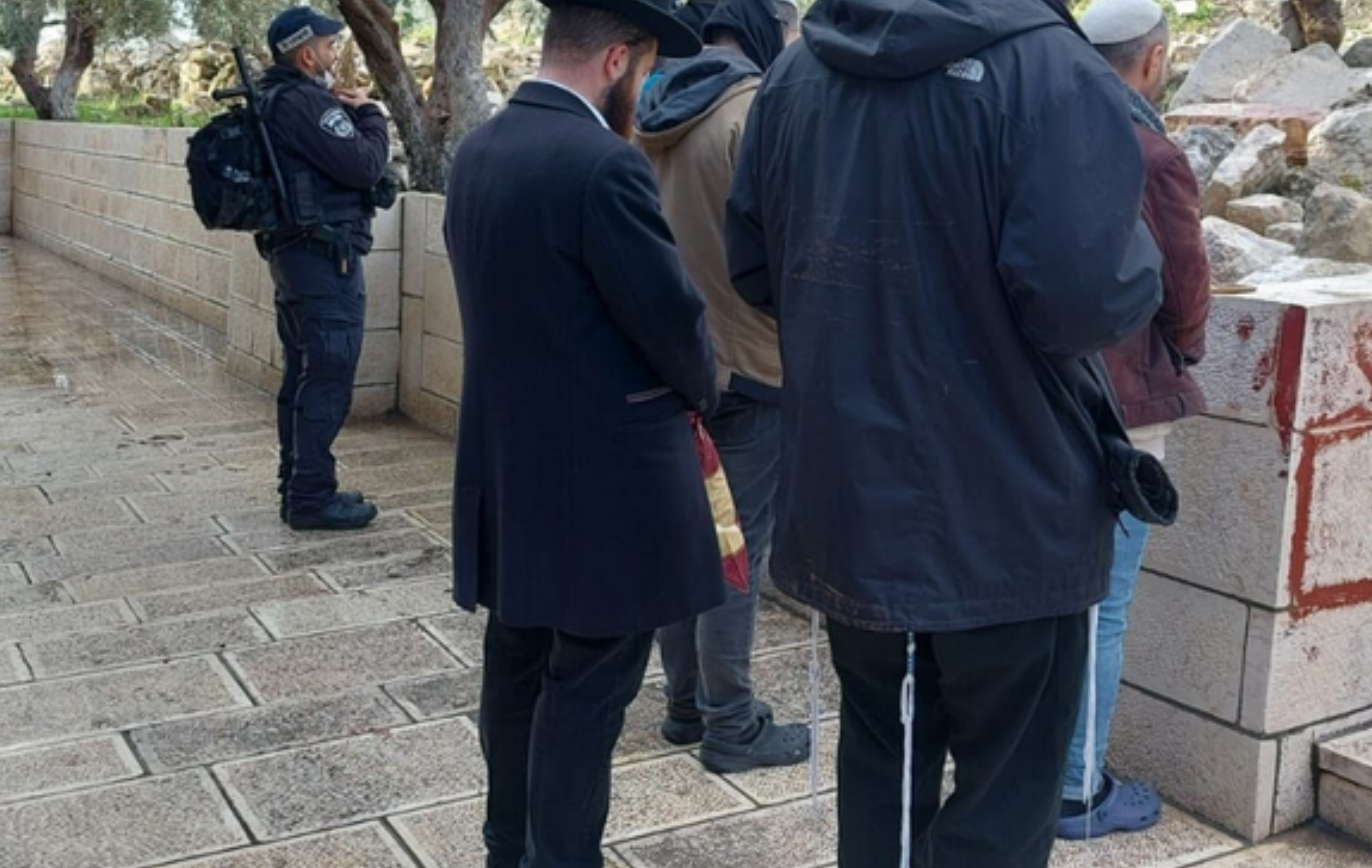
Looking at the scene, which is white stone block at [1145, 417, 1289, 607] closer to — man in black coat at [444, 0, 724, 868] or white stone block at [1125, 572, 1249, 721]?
white stone block at [1125, 572, 1249, 721]

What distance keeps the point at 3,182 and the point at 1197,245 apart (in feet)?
62.0

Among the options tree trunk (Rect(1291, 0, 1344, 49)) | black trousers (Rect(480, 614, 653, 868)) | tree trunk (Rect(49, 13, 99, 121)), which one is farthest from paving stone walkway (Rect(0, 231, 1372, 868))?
tree trunk (Rect(49, 13, 99, 121))

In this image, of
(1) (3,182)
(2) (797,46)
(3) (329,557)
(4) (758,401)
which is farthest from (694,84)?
(1) (3,182)

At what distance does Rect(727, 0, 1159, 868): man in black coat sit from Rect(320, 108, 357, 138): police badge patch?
10.7ft

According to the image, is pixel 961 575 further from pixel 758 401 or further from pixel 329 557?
pixel 329 557

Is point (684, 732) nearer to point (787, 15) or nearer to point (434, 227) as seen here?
point (787, 15)

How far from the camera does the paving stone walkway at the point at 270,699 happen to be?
3283 millimetres

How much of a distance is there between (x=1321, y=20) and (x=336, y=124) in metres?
9.95

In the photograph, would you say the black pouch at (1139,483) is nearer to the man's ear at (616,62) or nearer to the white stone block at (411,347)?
the man's ear at (616,62)

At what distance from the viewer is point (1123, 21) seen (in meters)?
2.90

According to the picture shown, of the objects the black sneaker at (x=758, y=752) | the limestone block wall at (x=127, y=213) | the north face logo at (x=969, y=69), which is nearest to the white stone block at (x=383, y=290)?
the limestone block wall at (x=127, y=213)

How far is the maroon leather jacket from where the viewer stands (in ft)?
9.25

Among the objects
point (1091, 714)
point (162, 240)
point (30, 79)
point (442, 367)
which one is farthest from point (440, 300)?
point (30, 79)

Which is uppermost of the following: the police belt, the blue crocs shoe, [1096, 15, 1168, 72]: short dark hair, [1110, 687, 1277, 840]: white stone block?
[1096, 15, 1168, 72]: short dark hair
